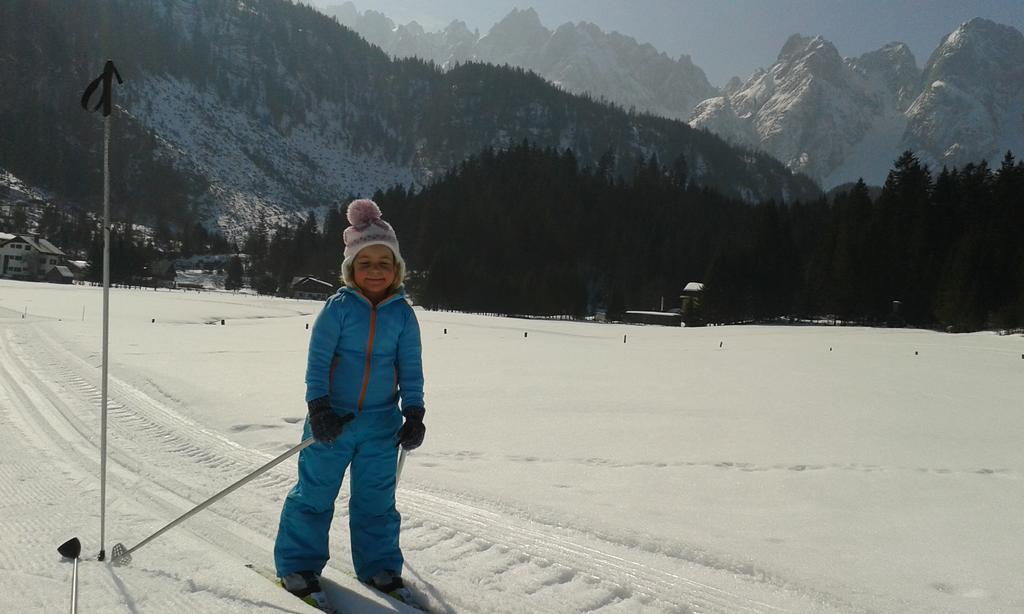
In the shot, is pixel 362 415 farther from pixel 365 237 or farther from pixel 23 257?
pixel 23 257

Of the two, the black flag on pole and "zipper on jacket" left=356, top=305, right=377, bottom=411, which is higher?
the black flag on pole

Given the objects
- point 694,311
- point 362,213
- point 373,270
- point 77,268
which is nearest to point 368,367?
point 373,270

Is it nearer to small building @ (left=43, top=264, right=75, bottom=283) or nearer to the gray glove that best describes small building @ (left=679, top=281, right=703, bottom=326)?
the gray glove

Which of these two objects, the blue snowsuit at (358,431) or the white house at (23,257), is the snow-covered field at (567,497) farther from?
the white house at (23,257)

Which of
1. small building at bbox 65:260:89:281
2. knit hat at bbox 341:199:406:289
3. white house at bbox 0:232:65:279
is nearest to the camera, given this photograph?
knit hat at bbox 341:199:406:289

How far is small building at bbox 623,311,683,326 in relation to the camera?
69250 millimetres

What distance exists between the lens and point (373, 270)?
294 centimetres

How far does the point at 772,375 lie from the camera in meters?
12.7

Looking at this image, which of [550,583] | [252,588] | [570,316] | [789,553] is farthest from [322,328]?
[570,316]

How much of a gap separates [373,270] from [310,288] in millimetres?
93187

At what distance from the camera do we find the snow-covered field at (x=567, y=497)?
2.93 meters

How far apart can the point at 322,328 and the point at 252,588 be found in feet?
4.36

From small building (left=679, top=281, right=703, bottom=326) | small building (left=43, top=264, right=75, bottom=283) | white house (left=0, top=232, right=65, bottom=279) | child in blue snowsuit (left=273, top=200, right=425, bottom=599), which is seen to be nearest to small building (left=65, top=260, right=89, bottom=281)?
white house (left=0, top=232, right=65, bottom=279)

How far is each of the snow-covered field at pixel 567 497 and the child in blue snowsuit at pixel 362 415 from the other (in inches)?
7.2
